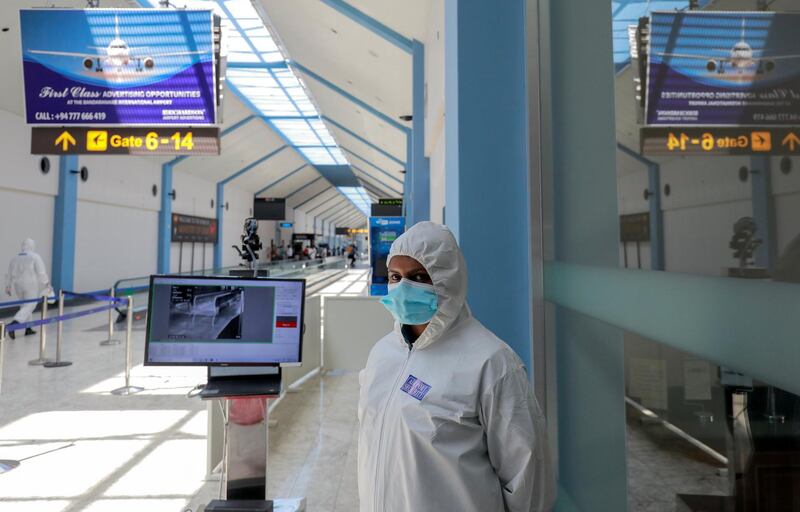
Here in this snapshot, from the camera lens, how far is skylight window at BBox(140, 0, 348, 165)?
1044 centimetres

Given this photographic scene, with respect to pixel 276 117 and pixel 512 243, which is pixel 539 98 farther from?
pixel 276 117

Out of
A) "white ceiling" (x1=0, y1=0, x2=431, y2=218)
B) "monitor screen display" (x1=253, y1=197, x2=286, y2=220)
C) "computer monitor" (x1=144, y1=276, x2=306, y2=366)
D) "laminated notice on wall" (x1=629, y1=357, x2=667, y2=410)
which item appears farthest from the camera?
"monitor screen display" (x1=253, y1=197, x2=286, y2=220)

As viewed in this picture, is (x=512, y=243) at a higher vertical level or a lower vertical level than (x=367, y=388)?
higher

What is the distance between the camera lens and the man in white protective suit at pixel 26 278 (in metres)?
9.83

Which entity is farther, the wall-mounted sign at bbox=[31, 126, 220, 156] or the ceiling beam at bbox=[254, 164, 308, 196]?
the ceiling beam at bbox=[254, 164, 308, 196]

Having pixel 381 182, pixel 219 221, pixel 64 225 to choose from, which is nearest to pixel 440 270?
pixel 64 225

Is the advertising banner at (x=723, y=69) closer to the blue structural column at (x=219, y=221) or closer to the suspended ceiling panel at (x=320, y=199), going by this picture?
the blue structural column at (x=219, y=221)

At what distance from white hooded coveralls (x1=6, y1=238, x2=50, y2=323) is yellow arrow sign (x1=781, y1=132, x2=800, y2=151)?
12.2m

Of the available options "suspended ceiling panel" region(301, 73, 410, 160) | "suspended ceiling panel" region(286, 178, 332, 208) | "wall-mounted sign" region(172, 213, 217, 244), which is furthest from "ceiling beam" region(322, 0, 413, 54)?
"suspended ceiling panel" region(286, 178, 332, 208)

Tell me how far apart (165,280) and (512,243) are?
2.15m

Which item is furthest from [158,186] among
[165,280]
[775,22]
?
[775,22]

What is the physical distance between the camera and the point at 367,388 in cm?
182

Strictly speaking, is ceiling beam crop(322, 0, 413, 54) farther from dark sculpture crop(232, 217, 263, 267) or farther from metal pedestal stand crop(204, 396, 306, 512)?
metal pedestal stand crop(204, 396, 306, 512)

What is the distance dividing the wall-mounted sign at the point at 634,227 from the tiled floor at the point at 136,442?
2.81 meters
